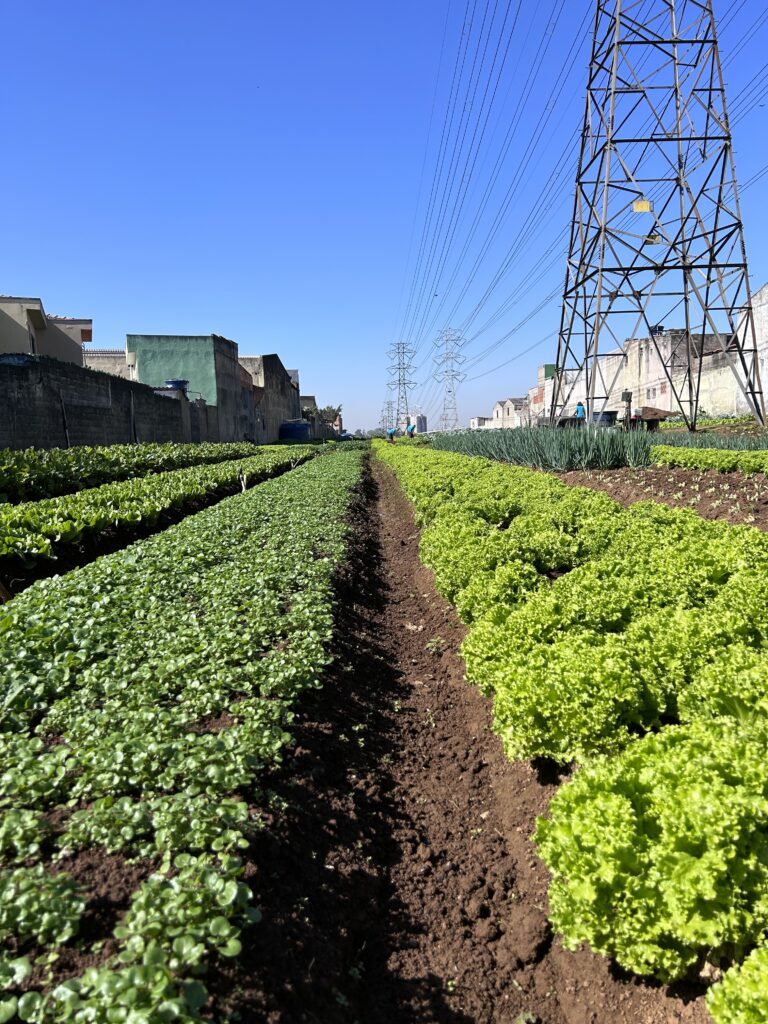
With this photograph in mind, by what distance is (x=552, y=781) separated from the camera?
3762mm

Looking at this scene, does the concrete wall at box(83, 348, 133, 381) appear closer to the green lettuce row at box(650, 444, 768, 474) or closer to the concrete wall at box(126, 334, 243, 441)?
the concrete wall at box(126, 334, 243, 441)

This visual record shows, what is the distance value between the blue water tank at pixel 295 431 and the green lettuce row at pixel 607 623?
59.0 metres

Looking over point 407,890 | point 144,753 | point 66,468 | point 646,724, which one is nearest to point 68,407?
point 66,468

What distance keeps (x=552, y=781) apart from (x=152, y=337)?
130 feet

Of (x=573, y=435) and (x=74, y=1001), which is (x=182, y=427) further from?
(x=74, y=1001)

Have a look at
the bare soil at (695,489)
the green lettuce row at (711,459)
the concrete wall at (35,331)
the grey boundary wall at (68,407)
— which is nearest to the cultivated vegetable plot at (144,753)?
the bare soil at (695,489)

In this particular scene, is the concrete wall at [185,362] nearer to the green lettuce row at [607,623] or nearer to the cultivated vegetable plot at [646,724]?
the green lettuce row at [607,623]

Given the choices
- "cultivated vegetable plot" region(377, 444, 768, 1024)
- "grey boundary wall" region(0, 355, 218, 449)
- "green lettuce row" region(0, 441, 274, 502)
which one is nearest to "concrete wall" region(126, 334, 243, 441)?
"grey boundary wall" region(0, 355, 218, 449)

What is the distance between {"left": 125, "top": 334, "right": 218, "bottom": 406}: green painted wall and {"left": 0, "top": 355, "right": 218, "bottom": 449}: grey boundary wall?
13118mm

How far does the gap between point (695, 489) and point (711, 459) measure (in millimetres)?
1534

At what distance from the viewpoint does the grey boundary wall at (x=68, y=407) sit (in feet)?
47.5

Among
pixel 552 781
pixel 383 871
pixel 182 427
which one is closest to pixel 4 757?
pixel 383 871

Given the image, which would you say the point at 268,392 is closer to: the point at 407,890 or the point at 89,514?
the point at 89,514

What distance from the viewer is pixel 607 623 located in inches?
177
